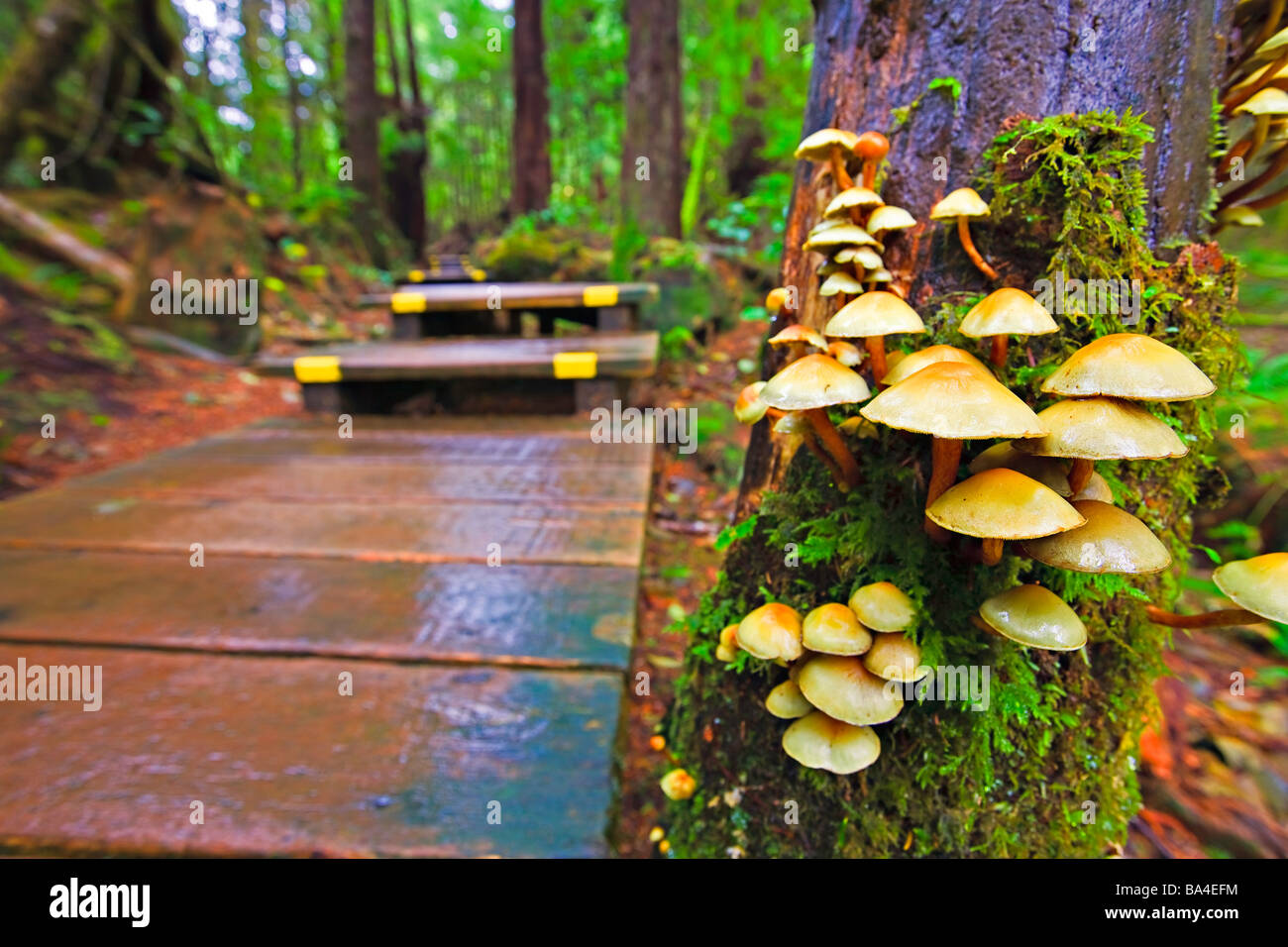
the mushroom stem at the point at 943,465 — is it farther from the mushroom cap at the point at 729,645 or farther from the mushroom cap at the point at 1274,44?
the mushroom cap at the point at 1274,44

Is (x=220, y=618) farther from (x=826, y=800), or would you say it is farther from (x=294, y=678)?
(x=826, y=800)

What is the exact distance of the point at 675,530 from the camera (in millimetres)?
2557

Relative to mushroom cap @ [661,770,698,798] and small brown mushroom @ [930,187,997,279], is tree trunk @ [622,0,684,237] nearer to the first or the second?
small brown mushroom @ [930,187,997,279]

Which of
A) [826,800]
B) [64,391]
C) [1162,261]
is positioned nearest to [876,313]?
[1162,261]

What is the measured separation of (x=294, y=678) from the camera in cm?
130

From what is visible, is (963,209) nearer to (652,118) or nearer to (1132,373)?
(1132,373)

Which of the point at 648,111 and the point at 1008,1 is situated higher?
the point at 648,111

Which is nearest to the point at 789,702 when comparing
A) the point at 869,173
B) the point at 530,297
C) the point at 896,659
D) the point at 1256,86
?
the point at 896,659

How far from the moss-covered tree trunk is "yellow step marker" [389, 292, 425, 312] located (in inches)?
140

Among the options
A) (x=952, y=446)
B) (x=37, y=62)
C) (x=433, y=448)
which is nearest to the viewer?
(x=952, y=446)

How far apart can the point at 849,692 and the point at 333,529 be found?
1.78m

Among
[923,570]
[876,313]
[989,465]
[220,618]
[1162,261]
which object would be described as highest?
[1162,261]

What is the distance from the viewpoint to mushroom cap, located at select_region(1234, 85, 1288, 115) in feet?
2.91

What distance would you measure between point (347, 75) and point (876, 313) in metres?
9.74
